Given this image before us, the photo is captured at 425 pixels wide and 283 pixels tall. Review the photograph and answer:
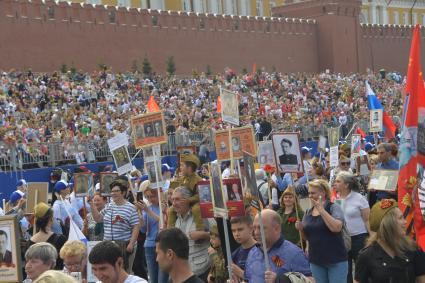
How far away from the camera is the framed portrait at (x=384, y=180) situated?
909 centimetres

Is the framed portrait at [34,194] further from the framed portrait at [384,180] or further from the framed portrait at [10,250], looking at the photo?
the framed portrait at [10,250]

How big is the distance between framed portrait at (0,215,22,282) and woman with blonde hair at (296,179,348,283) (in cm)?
238

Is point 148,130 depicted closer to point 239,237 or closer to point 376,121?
point 239,237

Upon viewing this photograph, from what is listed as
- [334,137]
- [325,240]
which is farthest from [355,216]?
[334,137]

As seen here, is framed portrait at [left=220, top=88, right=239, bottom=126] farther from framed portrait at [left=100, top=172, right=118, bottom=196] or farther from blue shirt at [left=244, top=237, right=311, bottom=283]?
blue shirt at [left=244, top=237, right=311, bottom=283]

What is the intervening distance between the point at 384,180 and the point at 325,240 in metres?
1.88

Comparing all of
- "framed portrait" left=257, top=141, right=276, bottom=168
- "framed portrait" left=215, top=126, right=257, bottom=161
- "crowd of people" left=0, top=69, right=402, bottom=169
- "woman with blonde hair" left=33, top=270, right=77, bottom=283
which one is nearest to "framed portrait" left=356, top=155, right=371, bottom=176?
"framed portrait" left=257, top=141, right=276, bottom=168

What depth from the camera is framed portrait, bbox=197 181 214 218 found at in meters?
7.66

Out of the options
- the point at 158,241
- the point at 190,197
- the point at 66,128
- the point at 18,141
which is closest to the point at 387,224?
the point at 158,241

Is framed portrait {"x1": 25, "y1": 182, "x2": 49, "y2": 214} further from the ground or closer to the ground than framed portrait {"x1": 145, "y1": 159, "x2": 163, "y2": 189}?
closer to the ground

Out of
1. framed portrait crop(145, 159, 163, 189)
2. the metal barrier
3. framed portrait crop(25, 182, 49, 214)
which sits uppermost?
framed portrait crop(145, 159, 163, 189)

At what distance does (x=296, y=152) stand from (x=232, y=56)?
37.6 meters

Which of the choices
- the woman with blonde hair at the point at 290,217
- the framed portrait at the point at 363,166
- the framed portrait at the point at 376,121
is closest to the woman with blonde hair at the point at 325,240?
the woman with blonde hair at the point at 290,217

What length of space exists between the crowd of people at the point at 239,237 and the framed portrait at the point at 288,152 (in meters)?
0.27
